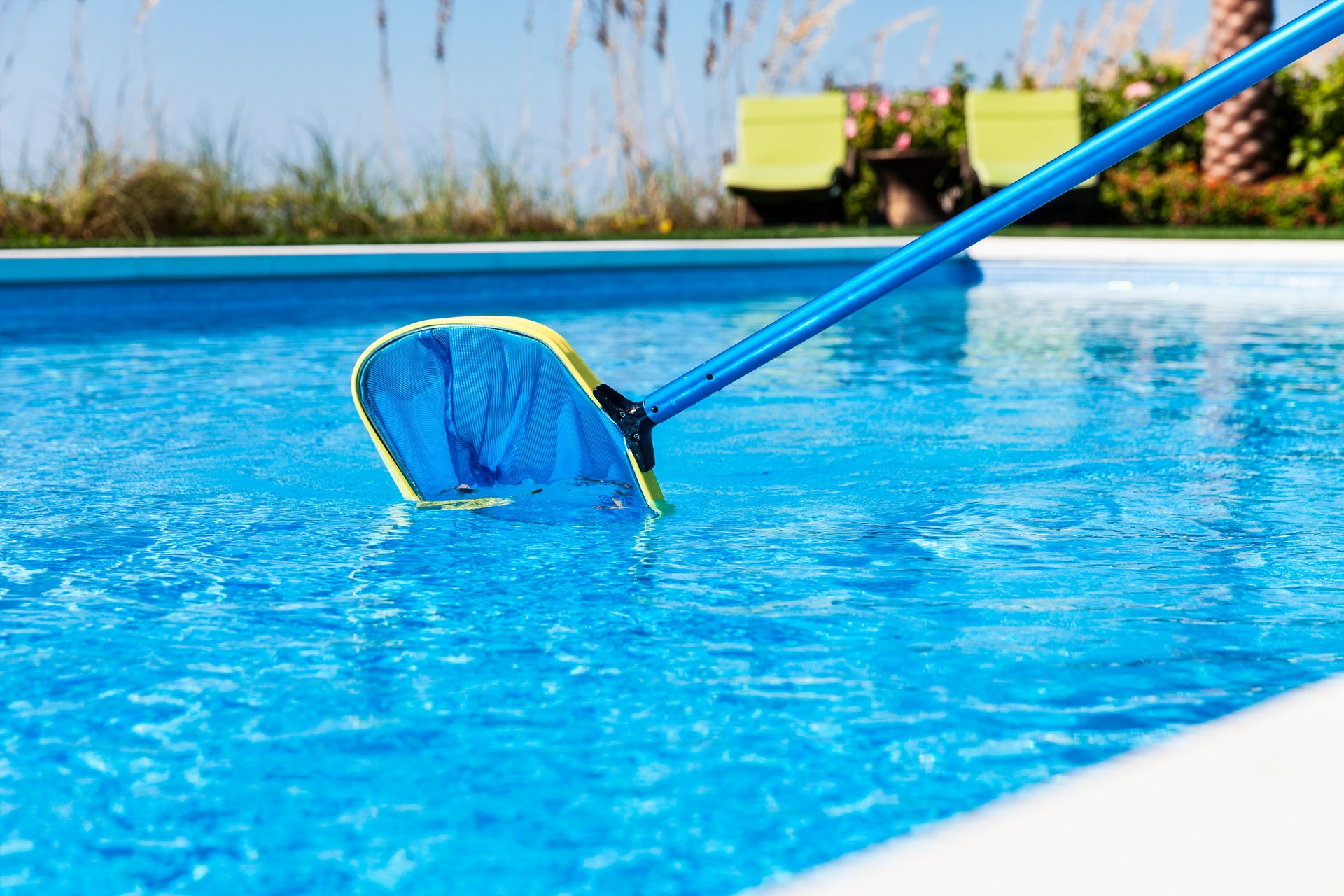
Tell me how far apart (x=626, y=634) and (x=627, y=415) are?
1.79 feet

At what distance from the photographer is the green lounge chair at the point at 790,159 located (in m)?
9.87

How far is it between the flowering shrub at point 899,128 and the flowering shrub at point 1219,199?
4.48ft

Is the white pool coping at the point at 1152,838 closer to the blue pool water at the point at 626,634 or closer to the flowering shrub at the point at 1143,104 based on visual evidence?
the blue pool water at the point at 626,634

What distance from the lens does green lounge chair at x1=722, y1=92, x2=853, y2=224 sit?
9867mm

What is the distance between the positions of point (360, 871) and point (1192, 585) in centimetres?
142

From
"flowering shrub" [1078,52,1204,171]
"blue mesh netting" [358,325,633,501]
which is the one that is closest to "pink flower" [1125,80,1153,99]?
"flowering shrub" [1078,52,1204,171]

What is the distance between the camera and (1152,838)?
750 mm

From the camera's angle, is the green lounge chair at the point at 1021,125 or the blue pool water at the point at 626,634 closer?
the blue pool water at the point at 626,634

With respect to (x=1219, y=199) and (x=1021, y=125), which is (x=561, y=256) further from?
(x=1219, y=199)

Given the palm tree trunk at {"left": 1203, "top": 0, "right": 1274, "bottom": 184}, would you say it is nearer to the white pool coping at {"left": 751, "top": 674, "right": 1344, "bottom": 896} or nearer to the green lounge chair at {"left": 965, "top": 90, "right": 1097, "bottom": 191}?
the green lounge chair at {"left": 965, "top": 90, "right": 1097, "bottom": 191}

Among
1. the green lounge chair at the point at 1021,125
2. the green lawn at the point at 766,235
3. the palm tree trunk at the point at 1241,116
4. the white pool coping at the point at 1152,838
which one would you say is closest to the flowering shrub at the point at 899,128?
the green lounge chair at the point at 1021,125

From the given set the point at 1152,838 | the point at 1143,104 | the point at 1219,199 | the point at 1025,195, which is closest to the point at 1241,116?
the point at 1219,199

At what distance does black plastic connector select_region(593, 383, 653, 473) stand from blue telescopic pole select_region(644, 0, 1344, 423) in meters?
0.02

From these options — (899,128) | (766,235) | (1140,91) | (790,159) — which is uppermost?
(1140,91)
